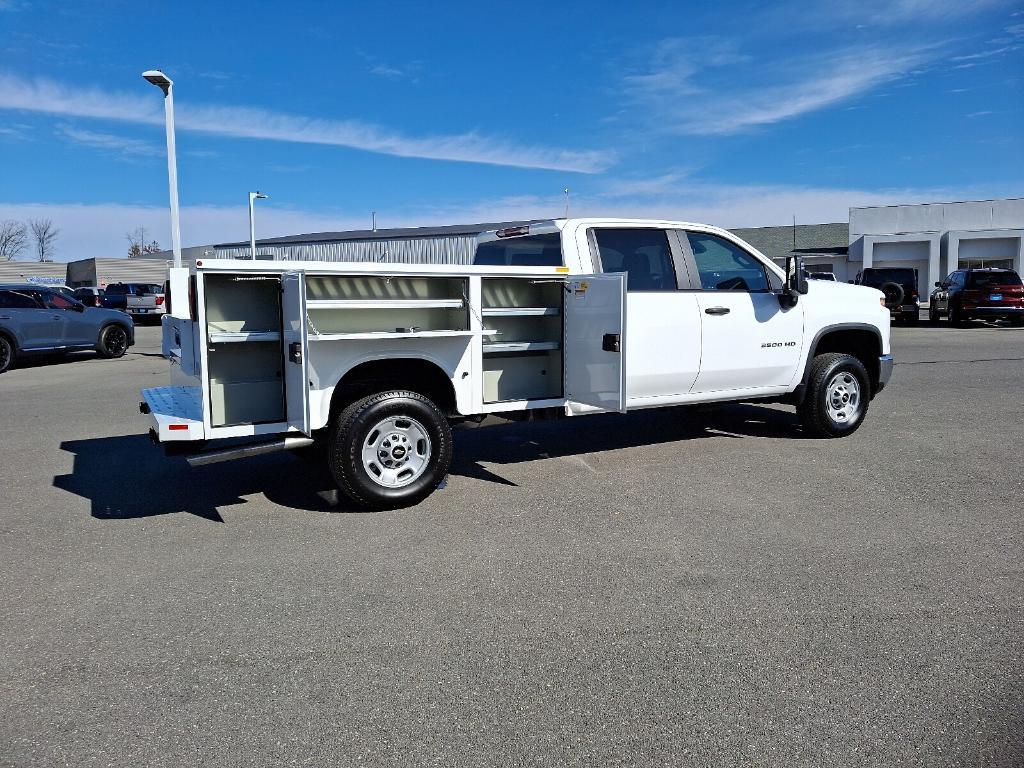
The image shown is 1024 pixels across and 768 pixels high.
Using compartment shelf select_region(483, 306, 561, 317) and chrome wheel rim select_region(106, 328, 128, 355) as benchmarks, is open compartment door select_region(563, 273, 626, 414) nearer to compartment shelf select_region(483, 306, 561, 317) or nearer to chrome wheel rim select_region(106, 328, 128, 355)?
compartment shelf select_region(483, 306, 561, 317)

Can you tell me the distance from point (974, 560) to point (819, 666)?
6.39ft

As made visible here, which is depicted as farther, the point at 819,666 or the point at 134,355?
the point at 134,355

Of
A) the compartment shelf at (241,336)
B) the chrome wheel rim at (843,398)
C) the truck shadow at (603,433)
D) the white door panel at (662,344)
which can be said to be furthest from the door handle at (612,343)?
the chrome wheel rim at (843,398)

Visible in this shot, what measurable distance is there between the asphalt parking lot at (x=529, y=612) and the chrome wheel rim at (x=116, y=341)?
12197mm

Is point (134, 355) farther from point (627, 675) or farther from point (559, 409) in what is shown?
point (627, 675)

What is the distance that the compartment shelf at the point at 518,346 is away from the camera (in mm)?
6781

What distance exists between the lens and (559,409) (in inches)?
281

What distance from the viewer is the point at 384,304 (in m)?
6.13

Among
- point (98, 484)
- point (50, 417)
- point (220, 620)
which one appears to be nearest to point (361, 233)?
point (50, 417)

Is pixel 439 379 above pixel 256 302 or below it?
below

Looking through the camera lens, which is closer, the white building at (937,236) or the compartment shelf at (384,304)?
the compartment shelf at (384,304)

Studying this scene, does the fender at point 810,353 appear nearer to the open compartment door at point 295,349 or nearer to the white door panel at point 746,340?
the white door panel at point 746,340

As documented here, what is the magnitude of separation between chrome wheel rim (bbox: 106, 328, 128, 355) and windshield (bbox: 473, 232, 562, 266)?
1364cm

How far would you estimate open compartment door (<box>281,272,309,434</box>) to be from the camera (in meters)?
5.70
